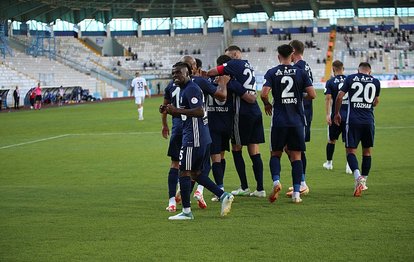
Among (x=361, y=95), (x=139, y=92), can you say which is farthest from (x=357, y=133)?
(x=139, y=92)

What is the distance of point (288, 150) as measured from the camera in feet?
38.8

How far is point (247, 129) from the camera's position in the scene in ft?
39.4

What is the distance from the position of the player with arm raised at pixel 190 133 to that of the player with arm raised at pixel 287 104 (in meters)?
1.55

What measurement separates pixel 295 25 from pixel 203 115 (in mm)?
86950

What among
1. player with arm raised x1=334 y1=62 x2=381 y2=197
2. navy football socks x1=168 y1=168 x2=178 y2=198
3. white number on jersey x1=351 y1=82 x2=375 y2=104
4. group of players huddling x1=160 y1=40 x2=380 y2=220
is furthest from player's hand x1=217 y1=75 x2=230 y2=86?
white number on jersey x1=351 y1=82 x2=375 y2=104

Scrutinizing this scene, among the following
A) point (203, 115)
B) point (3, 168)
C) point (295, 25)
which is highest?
point (295, 25)

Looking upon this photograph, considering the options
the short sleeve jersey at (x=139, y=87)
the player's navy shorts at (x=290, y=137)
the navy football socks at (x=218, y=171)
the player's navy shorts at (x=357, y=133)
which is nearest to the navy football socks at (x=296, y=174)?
the player's navy shorts at (x=290, y=137)

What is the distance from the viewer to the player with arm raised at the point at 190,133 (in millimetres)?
9969

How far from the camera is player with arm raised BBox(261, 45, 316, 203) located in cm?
1134

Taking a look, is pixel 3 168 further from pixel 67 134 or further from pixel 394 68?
pixel 394 68

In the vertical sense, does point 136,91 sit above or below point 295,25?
below

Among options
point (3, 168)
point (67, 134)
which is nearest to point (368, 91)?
point (3, 168)

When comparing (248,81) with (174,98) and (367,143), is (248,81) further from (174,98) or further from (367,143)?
(367,143)

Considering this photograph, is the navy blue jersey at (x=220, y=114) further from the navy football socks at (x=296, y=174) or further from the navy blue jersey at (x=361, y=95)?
the navy blue jersey at (x=361, y=95)
